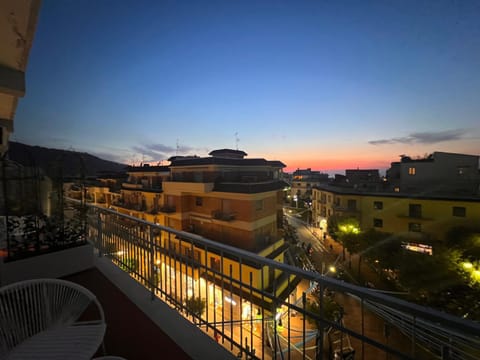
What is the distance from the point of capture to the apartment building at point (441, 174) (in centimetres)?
1770

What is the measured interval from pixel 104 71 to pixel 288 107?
14.7m

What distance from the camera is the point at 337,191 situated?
20438 mm

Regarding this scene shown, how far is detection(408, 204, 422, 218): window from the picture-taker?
601 inches

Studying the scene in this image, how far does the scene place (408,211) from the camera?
15.7 metres

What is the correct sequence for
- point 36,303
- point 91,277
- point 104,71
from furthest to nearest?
point 104,71
point 91,277
point 36,303

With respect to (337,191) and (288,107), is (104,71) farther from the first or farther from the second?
(337,191)

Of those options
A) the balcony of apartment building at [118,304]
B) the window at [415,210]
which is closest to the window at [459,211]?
the window at [415,210]

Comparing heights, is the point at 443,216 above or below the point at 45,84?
below

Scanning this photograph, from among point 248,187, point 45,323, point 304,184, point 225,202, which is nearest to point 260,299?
point 45,323

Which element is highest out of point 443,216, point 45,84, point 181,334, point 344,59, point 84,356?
point 344,59

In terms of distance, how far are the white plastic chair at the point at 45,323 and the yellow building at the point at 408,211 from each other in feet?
65.7

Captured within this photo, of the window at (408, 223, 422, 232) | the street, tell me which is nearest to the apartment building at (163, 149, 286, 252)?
the street

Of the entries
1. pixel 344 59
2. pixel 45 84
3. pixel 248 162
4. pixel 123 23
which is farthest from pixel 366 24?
pixel 45 84

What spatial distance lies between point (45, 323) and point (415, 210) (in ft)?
67.6
